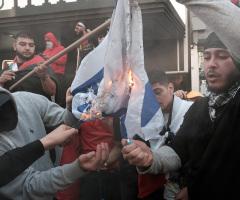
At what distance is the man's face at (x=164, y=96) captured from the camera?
6.43ft

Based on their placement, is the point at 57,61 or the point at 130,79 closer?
the point at 130,79

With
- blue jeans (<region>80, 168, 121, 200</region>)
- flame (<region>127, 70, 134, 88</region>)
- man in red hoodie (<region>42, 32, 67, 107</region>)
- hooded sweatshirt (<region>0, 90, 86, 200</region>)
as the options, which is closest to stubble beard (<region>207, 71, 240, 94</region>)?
flame (<region>127, 70, 134, 88</region>)

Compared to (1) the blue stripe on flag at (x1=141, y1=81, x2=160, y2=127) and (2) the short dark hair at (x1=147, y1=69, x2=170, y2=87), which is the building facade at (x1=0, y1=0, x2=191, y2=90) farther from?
(1) the blue stripe on flag at (x1=141, y1=81, x2=160, y2=127)

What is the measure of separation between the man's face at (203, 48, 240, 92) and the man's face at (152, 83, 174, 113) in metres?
0.59

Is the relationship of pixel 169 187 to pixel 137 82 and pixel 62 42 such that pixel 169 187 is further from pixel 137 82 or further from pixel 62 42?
pixel 62 42

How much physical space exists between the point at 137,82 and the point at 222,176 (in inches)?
23.1

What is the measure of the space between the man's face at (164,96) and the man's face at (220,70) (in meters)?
0.59

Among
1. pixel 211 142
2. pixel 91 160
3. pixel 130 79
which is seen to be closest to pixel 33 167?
pixel 91 160

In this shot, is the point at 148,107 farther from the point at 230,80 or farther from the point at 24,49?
the point at 24,49

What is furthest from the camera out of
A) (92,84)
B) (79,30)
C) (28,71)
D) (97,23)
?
(97,23)

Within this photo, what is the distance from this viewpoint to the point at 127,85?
1.37 m

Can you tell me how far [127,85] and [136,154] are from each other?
0.35 meters

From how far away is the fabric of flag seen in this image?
4.20 ft

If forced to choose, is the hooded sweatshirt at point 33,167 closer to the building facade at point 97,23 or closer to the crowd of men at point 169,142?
the crowd of men at point 169,142
